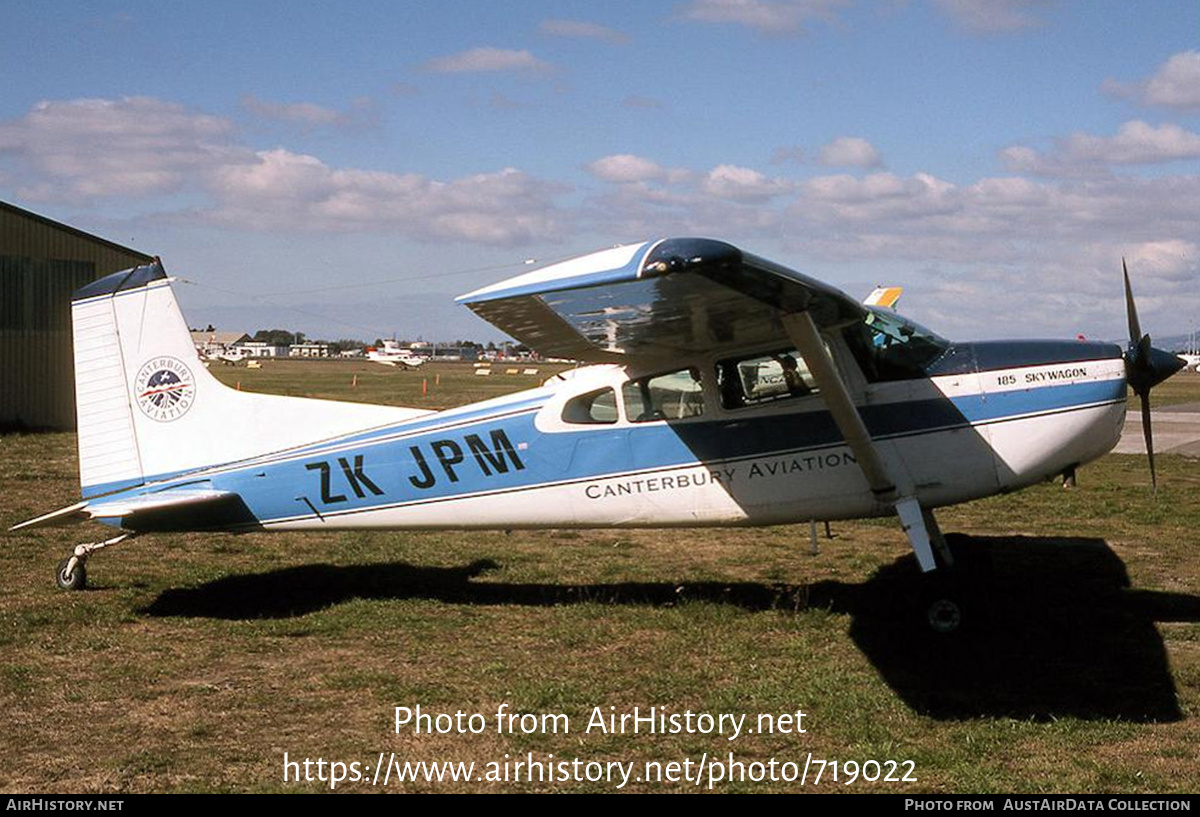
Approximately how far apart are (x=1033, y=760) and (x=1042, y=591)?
3.92m

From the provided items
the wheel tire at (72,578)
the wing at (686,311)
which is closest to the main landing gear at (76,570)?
the wheel tire at (72,578)

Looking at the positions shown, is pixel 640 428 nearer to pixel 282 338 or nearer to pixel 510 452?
pixel 510 452

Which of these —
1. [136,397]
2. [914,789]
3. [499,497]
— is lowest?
[914,789]

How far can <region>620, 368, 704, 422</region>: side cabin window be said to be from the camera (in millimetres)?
7949

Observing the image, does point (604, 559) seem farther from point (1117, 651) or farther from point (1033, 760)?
point (1033, 760)

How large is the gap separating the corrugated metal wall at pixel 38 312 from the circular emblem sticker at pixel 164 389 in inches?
720

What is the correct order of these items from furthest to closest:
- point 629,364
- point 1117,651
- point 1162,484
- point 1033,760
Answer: point 1162,484 < point 629,364 < point 1117,651 < point 1033,760

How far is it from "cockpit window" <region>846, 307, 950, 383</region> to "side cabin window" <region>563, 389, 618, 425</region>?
1826mm

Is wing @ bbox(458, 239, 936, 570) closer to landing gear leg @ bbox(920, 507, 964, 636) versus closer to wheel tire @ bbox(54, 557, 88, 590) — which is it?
landing gear leg @ bbox(920, 507, 964, 636)

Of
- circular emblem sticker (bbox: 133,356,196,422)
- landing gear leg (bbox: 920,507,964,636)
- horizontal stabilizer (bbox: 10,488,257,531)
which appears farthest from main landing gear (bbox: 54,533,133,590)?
A: landing gear leg (bbox: 920,507,964,636)

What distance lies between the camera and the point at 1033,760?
16.9 ft

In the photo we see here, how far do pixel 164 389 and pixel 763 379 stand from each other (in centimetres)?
482

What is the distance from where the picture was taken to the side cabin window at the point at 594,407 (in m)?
8.20
